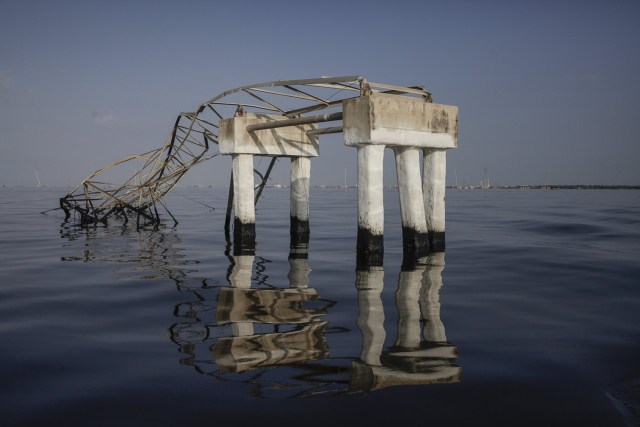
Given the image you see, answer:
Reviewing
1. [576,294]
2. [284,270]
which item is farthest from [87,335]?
[576,294]

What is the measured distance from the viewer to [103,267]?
42.9 ft

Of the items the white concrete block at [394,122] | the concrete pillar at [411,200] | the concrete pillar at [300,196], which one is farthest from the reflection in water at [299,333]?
the concrete pillar at [300,196]

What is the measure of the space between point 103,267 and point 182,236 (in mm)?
9027

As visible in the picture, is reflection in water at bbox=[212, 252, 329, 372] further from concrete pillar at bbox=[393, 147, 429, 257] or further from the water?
concrete pillar at bbox=[393, 147, 429, 257]

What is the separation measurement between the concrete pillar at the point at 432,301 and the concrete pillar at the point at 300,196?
662cm

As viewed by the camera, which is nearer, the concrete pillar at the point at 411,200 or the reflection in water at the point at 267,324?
the reflection in water at the point at 267,324

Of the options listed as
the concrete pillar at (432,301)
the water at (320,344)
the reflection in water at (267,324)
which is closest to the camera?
the water at (320,344)

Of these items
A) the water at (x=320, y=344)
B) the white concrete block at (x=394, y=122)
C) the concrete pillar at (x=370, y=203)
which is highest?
the white concrete block at (x=394, y=122)

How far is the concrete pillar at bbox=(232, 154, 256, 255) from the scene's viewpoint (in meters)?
17.8

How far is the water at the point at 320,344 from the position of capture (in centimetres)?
452

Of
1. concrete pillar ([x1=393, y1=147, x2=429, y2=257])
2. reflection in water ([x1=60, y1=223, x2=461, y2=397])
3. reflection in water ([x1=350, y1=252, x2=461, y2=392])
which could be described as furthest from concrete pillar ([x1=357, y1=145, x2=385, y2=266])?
reflection in water ([x1=350, y1=252, x2=461, y2=392])

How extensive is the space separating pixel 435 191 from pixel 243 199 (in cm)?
697

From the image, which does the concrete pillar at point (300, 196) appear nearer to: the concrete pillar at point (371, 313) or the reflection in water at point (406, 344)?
the concrete pillar at point (371, 313)

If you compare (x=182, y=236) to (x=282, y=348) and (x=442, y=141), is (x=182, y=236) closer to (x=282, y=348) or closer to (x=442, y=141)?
(x=442, y=141)
